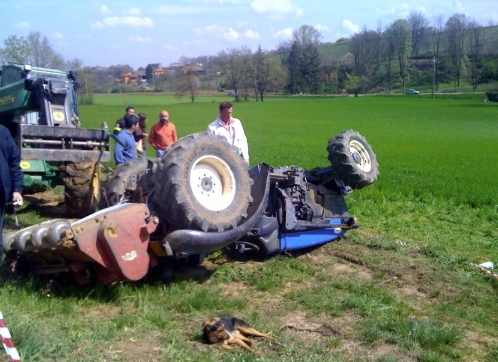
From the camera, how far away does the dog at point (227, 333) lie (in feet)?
14.1

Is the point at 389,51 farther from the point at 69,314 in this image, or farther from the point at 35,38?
the point at 69,314

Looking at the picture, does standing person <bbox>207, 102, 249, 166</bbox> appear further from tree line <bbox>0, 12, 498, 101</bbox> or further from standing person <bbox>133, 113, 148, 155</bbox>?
tree line <bbox>0, 12, 498, 101</bbox>

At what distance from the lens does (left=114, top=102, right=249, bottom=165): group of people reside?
24.6 ft

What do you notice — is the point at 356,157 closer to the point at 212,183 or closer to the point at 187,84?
the point at 212,183

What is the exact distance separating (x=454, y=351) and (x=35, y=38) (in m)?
48.7

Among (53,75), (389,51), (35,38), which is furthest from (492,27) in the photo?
(53,75)

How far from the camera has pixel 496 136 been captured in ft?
90.8

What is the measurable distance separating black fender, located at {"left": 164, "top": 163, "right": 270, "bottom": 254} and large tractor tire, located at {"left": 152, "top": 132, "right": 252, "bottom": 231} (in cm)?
8

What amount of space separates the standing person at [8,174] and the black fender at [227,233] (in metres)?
1.46

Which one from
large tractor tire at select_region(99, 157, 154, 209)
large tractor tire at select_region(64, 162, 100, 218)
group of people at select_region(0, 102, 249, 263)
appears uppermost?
group of people at select_region(0, 102, 249, 263)

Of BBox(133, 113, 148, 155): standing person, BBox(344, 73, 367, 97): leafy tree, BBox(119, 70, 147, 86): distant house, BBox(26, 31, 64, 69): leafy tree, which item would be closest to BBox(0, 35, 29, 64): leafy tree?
BBox(26, 31, 64, 69): leafy tree

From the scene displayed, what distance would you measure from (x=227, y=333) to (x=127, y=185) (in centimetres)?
250

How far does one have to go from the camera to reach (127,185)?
20.5ft

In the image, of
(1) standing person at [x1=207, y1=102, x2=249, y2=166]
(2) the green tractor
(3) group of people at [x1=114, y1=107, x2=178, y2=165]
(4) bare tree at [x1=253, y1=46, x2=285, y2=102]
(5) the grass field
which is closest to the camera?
(5) the grass field
